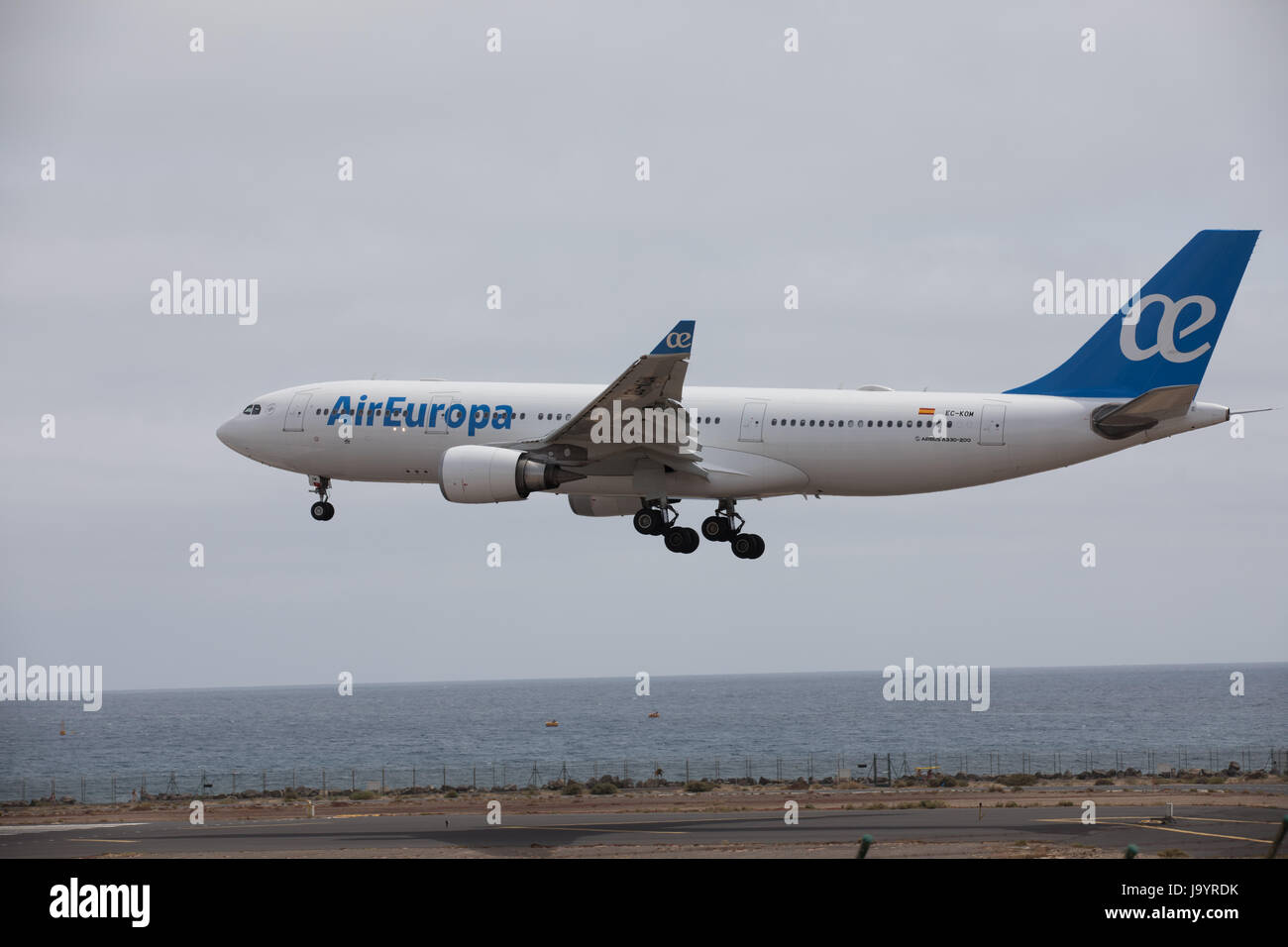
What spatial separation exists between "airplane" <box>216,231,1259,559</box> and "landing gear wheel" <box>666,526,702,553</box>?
2.2 inches

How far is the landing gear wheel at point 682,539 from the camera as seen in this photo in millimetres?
46781

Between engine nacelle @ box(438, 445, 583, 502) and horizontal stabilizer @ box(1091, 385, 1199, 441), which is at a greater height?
horizontal stabilizer @ box(1091, 385, 1199, 441)

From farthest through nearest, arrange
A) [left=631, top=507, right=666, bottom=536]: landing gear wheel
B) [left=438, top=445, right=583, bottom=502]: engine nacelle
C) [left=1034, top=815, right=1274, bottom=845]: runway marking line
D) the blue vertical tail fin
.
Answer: [left=631, top=507, right=666, bottom=536]: landing gear wheel → the blue vertical tail fin → [left=438, top=445, right=583, bottom=502]: engine nacelle → [left=1034, top=815, right=1274, bottom=845]: runway marking line

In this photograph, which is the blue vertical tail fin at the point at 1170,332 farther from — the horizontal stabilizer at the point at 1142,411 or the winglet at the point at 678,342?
the winglet at the point at 678,342

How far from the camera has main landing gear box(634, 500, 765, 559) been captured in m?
46.8

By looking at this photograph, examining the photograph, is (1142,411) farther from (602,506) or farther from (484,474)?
(484,474)

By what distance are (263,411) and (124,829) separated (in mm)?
16478

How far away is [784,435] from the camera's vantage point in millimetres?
44906

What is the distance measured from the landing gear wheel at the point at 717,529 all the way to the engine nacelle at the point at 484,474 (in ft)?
22.9

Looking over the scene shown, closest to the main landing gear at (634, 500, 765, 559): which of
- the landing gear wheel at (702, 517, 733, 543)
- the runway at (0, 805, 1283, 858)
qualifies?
the landing gear wheel at (702, 517, 733, 543)

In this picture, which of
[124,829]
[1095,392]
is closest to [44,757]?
[124,829]

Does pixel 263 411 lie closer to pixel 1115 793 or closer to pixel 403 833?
pixel 403 833

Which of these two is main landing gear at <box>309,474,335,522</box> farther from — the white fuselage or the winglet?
the winglet

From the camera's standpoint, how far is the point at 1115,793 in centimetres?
5856
